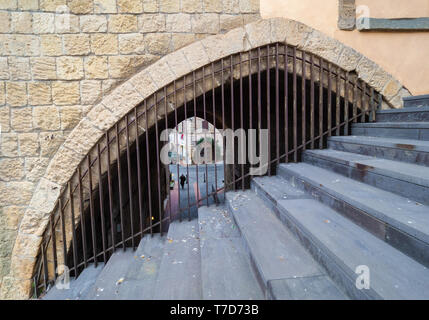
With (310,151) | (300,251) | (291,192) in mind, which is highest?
(310,151)

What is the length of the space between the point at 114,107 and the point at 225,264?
2.52 metres

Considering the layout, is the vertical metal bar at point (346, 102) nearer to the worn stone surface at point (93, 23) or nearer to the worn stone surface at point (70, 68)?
the worn stone surface at point (93, 23)

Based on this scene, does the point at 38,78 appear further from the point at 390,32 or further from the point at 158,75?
the point at 390,32

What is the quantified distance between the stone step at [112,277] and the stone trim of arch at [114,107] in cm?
113

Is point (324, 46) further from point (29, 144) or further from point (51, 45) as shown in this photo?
point (29, 144)

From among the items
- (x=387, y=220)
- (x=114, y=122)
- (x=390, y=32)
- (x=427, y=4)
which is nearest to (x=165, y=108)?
(x=114, y=122)

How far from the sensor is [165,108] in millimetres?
3369

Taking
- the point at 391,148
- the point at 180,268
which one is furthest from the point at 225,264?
the point at 391,148

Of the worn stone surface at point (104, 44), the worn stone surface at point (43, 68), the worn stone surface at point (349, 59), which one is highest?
the worn stone surface at point (104, 44)

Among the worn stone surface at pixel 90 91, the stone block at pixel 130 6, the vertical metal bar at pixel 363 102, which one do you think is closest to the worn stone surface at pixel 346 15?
the vertical metal bar at pixel 363 102

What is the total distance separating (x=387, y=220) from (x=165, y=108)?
278 cm

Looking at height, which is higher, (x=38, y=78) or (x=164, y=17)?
(x=164, y=17)

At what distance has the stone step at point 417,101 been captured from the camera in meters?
3.44
